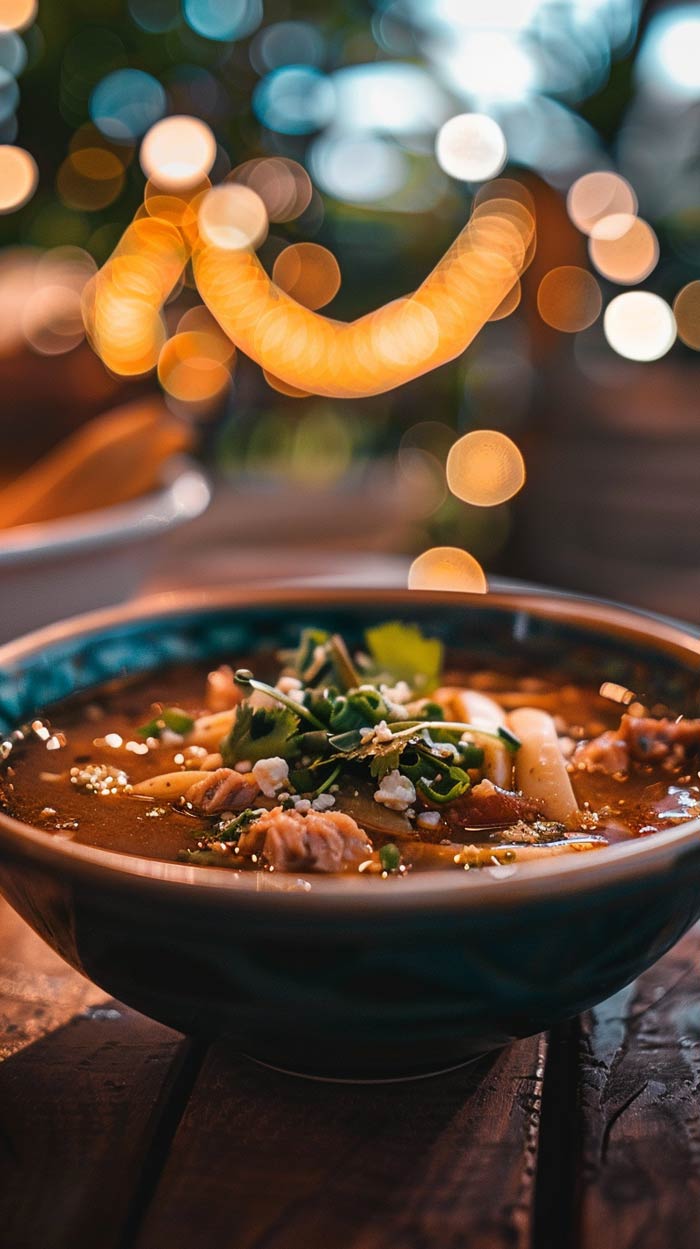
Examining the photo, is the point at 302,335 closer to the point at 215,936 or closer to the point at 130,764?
the point at 130,764

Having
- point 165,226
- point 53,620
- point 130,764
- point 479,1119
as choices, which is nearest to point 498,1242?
point 479,1119

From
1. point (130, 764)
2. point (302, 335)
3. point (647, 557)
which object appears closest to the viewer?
point (130, 764)

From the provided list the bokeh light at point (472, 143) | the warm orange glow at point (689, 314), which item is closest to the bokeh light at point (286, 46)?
the bokeh light at point (472, 143)

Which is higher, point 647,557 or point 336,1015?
point 647,557

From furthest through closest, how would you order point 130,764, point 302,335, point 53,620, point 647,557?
point 647,557 → point 302,335 → point 53,620 → point 130,764

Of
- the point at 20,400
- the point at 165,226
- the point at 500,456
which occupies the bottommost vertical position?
the point at 20,400

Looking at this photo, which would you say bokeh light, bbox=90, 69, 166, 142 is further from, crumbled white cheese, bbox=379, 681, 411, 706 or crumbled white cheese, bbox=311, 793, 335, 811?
crumbled white cheese, bbox=311, 793, 335, 811

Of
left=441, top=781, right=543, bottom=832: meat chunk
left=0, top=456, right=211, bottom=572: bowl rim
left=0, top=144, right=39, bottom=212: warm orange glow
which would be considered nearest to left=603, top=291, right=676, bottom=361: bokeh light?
left=0, top=144, right=39, bottom=212: warm orange glow

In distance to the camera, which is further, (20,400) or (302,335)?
(302,335)
